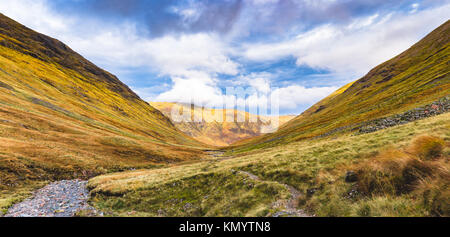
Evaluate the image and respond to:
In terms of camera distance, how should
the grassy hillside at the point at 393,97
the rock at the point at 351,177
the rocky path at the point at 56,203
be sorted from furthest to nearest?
1. the grassy hillside at the point at 393,97
2. the rocky path at the point at 56,203
3. the rock at the point at 351,177

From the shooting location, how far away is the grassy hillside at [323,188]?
297 inches

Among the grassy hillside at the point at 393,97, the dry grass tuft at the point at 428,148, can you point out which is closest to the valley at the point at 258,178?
the dry grass tuft at the point at 428,148

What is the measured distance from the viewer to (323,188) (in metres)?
11.7

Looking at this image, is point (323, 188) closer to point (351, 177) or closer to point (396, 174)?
point (351, 177)

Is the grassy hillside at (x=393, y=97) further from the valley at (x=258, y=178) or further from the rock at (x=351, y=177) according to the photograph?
the rock at (x=351, y=177)

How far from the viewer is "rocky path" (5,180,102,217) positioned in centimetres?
1600

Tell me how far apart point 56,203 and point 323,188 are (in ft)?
84.7

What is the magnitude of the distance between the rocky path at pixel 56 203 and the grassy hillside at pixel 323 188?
149 cm

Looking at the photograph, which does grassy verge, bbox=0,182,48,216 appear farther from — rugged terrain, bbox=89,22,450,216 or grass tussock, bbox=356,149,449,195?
grass tussock, bbox=356,149,449,195

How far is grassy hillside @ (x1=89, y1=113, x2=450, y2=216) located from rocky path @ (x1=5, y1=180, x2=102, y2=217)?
1.49 m

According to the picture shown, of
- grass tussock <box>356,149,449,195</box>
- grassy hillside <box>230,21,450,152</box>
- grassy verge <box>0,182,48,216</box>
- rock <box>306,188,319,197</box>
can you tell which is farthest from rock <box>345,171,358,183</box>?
grassy hillside <box>230,21,450,152</box>
